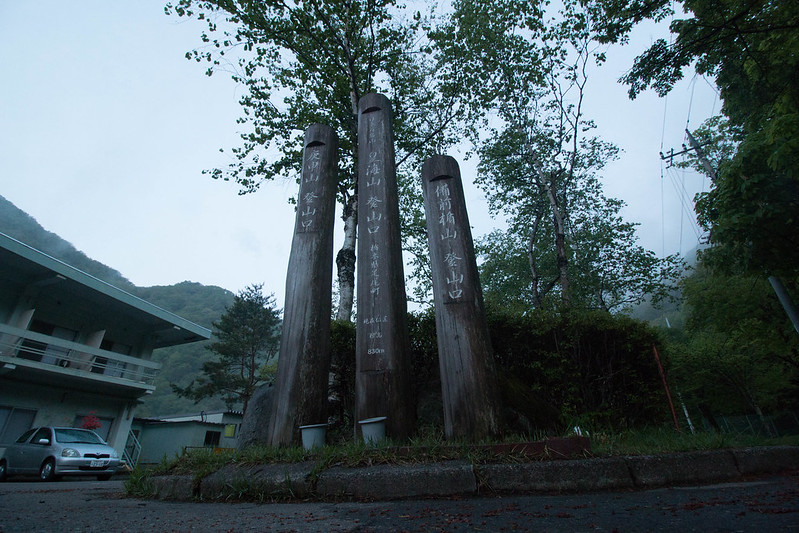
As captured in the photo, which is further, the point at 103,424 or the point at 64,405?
the point at 103,424

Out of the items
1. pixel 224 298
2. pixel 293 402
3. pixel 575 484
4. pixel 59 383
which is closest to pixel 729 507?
Answer: pixel 575 484

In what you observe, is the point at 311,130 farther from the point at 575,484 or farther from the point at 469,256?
the point at 575,484

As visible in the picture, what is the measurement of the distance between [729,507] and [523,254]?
54.2 ft

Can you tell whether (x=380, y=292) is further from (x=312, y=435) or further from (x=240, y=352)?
(x=240, y=352)

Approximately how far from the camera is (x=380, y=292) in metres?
5.29

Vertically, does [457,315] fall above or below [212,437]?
below

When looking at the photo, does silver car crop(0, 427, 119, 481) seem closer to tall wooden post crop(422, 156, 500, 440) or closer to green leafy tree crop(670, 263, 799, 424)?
tall wooden post crop(422, 156, 500, 440)

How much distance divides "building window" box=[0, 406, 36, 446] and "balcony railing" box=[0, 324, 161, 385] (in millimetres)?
1622

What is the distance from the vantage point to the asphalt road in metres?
2.04

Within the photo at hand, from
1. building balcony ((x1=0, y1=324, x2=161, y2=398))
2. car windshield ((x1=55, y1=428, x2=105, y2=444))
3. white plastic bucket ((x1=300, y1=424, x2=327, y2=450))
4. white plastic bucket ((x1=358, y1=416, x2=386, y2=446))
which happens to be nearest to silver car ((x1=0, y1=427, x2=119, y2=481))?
car windshield ((x1=55, y1=428, x2=105, y2=444))

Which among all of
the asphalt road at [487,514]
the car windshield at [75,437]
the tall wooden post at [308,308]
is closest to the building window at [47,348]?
the car windshield at [75,437]

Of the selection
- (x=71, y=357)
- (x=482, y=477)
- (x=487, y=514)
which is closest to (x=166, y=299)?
(x=71, y=357)

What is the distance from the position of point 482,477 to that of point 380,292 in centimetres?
273

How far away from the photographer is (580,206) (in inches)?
667
